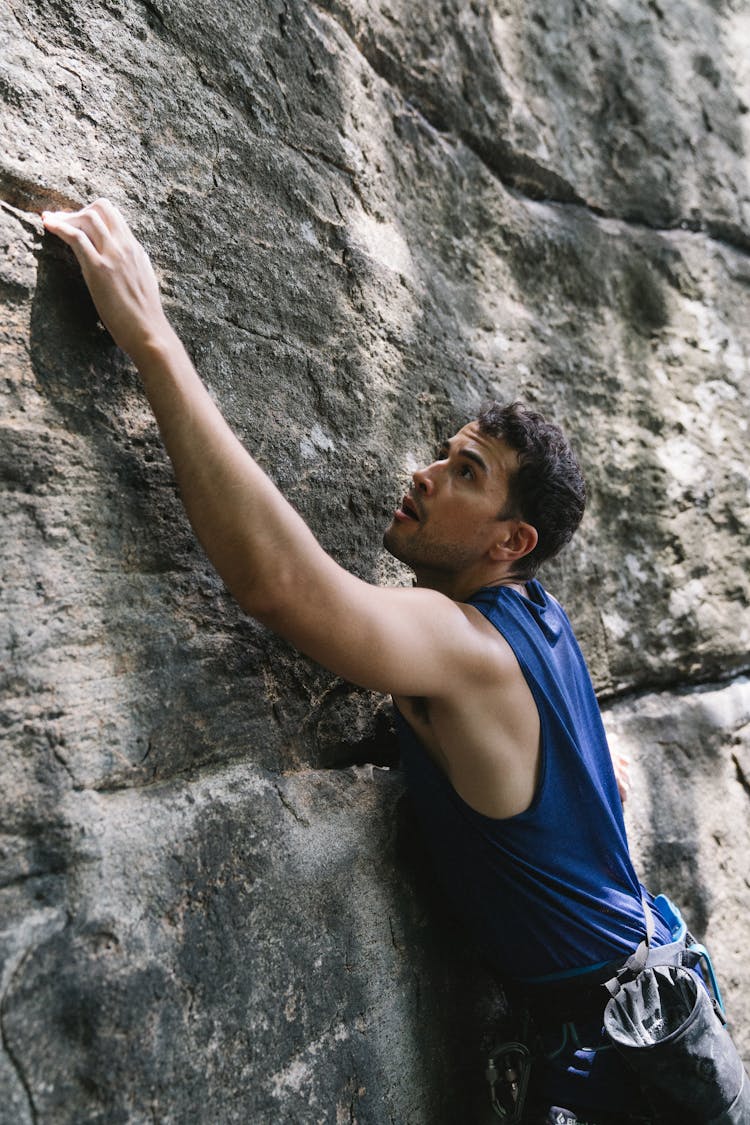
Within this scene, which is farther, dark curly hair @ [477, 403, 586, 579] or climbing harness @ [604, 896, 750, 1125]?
dark curly hair @ [477, 403, 586, 579]

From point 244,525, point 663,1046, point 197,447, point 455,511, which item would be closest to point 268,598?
point 244,525

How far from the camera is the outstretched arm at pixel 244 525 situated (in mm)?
1241

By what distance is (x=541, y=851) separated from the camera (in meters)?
1.59

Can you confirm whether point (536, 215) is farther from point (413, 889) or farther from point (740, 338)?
point (413, 889)

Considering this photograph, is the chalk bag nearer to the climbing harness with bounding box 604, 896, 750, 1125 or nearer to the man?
the climbing harness with bounding box 604, 896, 750, 1125

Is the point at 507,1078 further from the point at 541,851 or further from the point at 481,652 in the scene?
the point at 481,652

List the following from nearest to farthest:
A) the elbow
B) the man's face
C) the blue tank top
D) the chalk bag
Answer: the elbow < the chalk bag < the blue tank top < the man's face

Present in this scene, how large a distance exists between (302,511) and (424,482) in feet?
0.85

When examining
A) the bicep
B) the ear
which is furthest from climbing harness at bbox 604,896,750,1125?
the ear

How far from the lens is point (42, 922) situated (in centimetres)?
118

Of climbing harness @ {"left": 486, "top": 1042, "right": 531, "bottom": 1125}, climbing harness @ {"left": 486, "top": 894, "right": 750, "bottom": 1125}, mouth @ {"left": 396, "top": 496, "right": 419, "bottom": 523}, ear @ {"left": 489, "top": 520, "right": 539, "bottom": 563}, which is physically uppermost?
ear @ {"left": 489, "top": 520, "right": 539, "bottom": 563}

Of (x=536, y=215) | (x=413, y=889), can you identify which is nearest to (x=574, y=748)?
(x=413, y=889)

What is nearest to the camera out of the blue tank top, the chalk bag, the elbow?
the elbow

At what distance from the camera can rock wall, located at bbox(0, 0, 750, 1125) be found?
4.14 feet
